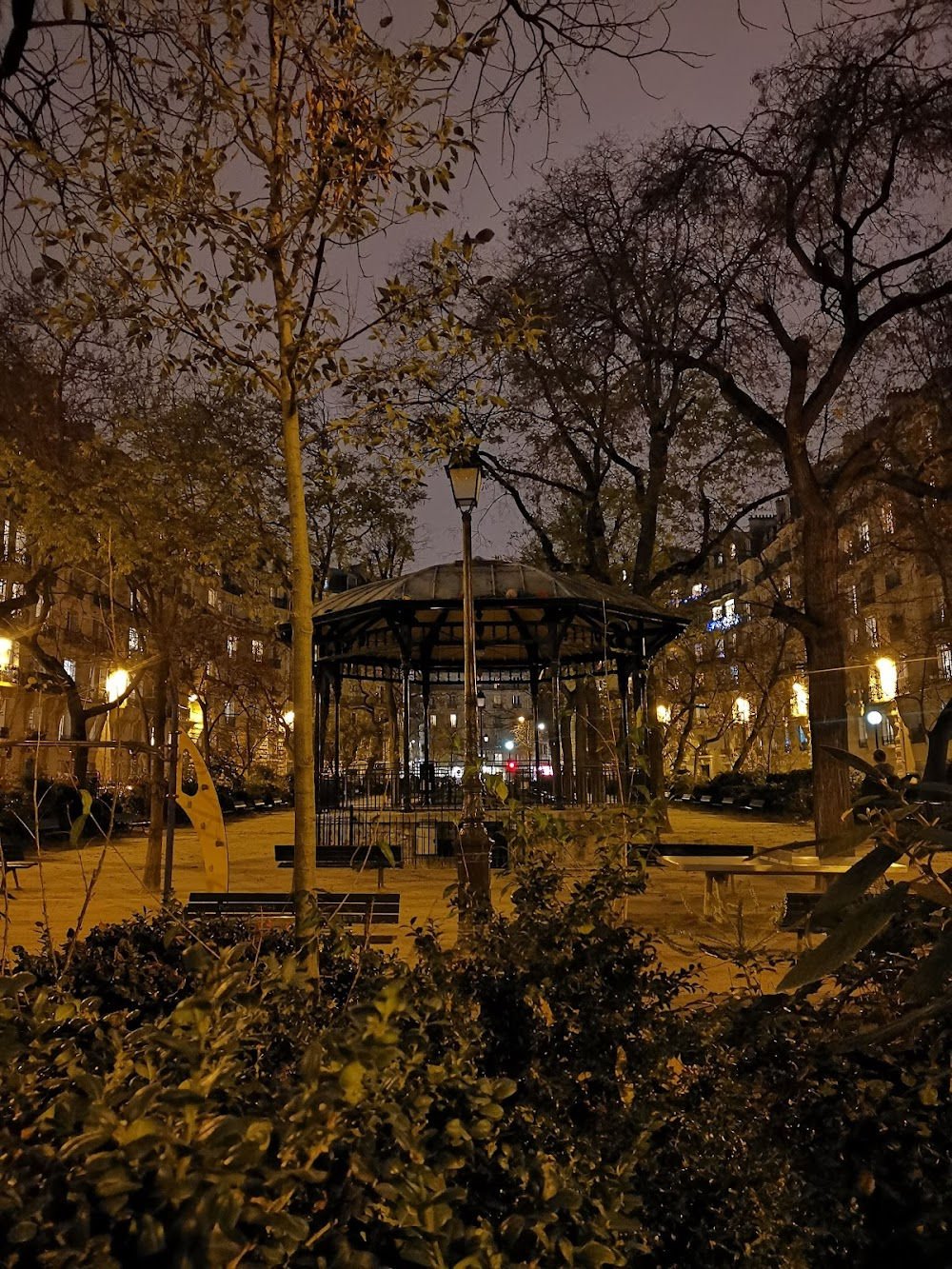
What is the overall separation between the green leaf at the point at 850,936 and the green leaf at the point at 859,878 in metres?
0.07

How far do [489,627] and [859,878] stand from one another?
62.0ft

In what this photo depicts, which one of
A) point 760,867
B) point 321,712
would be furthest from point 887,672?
point 321,712

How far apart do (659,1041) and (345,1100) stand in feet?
5.15

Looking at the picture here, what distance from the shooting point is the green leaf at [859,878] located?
1.96 m

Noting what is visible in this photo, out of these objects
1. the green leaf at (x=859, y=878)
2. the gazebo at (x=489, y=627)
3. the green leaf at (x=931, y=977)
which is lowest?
the green leaf at (x=931, y=977)

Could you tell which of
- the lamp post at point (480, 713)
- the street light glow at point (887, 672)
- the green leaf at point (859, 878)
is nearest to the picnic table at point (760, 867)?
the lamp post at point (480, 713)

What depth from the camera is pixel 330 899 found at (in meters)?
6.98

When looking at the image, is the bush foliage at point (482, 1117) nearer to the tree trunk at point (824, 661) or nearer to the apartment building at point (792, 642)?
the tree trunk at point (824, 661)

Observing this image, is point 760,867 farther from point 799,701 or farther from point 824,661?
point 799,701

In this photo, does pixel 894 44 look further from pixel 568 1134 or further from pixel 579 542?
pixel 579 542

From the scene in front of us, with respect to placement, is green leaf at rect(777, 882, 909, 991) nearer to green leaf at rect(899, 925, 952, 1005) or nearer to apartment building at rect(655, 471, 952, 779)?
green leaf at rect(899, 925, 952, 1005)

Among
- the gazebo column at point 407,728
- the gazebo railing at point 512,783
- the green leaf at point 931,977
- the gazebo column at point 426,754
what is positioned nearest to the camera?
the green leaf at point 931,977

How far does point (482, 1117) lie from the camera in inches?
85.8

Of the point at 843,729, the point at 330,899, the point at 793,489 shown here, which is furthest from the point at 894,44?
the point at 330,899
